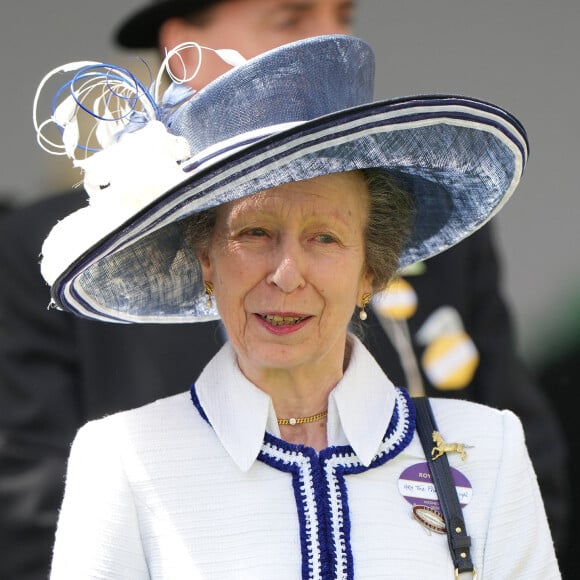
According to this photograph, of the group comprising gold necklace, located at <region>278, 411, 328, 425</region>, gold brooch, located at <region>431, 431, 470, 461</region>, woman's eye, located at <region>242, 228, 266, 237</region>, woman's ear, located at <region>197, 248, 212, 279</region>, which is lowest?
gold brooch, located at <region>431, 431, 470, 461</region>

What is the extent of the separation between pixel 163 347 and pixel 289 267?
4.40 feet

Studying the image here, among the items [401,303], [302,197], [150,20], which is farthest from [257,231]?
[150,20]

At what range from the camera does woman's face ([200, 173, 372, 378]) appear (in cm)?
247

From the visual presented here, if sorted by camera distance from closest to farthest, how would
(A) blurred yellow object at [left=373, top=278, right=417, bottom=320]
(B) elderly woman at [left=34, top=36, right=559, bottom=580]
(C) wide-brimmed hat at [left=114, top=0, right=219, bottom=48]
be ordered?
1. (B) elderly woman at [left=34, top=36, right=559, bottom=580]
2. (C) wide-brimmed hat at [left=114, top=0, right=219, bottom=48]
3. (A) blurred yellow object at [left=373, top=278, right=417, bottom=320]

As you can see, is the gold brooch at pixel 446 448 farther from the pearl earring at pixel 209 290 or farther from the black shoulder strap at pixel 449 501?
the pearl earring at pixel 209 290

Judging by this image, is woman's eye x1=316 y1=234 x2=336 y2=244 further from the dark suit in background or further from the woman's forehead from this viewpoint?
the dark suit in background

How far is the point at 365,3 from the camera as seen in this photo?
4785 millimetres

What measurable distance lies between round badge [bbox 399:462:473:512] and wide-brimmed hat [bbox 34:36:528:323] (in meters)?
0.58

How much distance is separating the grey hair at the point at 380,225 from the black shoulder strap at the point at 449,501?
1.06ft

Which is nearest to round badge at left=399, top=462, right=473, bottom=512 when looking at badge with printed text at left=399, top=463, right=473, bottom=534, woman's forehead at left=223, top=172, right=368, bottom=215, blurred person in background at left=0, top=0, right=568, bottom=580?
badge with printed text at left=399, top=463, right=473, bottom=534

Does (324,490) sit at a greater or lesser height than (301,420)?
lesser

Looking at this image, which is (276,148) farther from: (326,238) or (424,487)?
(424,487)

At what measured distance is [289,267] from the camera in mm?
2434

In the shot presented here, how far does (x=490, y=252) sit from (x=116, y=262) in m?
1.77
